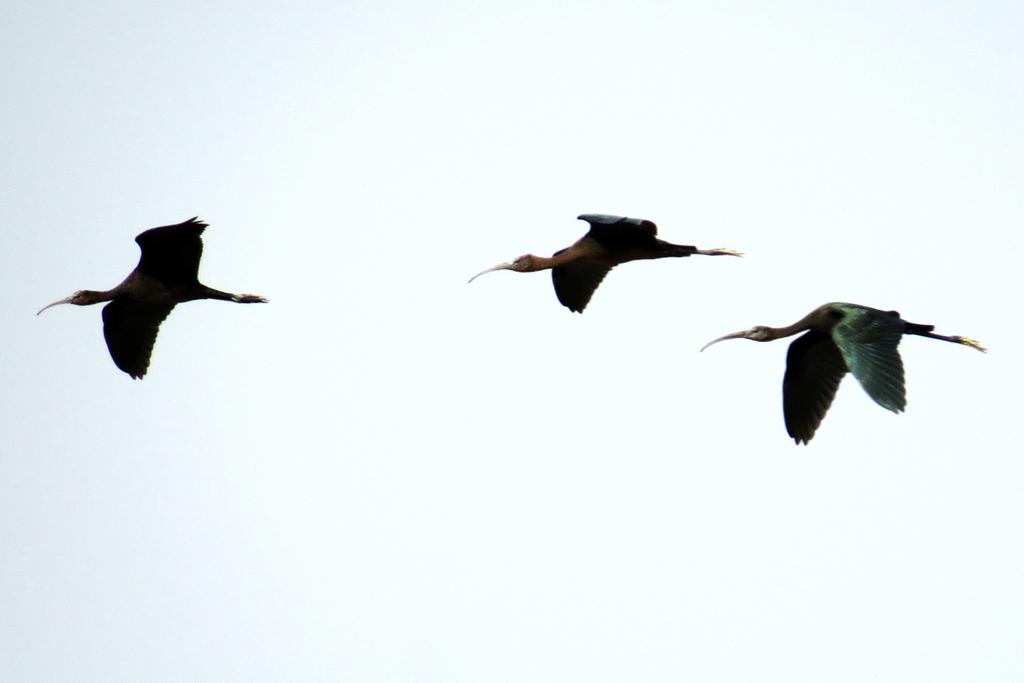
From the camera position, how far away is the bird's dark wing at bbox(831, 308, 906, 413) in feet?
57.6

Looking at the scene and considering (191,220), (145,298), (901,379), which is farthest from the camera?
(145,298)

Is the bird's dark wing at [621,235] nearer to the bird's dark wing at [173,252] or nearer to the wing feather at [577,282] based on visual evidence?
the wing feather at [577,282]

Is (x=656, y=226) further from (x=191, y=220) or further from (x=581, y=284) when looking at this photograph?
(x=191, y=220)

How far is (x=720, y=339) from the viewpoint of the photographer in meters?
21.4

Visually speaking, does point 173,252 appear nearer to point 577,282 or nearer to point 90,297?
point 90,297

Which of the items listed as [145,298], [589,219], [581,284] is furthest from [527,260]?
[145,298]

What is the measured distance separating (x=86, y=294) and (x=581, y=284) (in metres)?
7.05

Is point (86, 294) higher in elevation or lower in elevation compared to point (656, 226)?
lower

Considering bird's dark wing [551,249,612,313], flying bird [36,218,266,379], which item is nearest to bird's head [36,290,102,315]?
flying bird [36,218,266,379]

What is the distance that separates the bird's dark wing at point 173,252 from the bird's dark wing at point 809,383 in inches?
304

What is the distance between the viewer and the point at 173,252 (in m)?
22.9

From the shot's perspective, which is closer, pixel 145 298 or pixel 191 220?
pixel 191 220

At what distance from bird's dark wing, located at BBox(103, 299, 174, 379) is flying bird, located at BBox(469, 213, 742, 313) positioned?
4.53m

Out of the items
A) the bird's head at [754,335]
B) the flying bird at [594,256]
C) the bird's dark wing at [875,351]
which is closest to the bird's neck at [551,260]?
the flying bird at [594,256]
